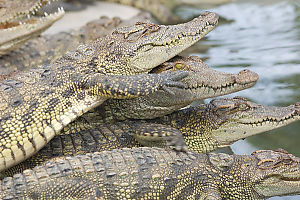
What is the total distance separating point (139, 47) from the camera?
109 inches

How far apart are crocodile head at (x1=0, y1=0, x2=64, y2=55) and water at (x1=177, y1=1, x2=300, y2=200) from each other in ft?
6.69

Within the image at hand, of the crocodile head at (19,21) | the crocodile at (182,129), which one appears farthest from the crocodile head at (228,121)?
the crocodile head at (19,21)

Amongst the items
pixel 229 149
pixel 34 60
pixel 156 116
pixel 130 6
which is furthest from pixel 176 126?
pixel 130 6

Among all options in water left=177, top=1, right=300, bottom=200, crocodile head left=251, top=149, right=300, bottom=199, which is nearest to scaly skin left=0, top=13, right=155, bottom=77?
water left=177, top=1, right=300, bottom=200

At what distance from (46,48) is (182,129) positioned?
8.13ft

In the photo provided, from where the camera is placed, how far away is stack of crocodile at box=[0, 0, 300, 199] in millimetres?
2262

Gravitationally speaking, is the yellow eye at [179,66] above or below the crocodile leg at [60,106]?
above

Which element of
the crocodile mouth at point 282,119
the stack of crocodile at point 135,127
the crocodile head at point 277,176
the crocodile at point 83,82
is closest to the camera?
the stack of crocodile at point 135,127

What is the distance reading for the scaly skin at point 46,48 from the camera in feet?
14.7

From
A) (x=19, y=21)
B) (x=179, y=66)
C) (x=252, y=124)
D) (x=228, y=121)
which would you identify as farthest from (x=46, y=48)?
(x=252, y=124)

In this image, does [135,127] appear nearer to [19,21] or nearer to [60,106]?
[60,106]

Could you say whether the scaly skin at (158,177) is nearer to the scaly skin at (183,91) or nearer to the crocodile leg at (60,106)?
the crocodile leg at (60,106)

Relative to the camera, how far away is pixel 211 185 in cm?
240

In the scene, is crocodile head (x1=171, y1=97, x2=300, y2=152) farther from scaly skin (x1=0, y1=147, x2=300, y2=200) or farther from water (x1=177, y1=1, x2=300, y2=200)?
water (x1=177, y1=1, x2=300, y2=200)
